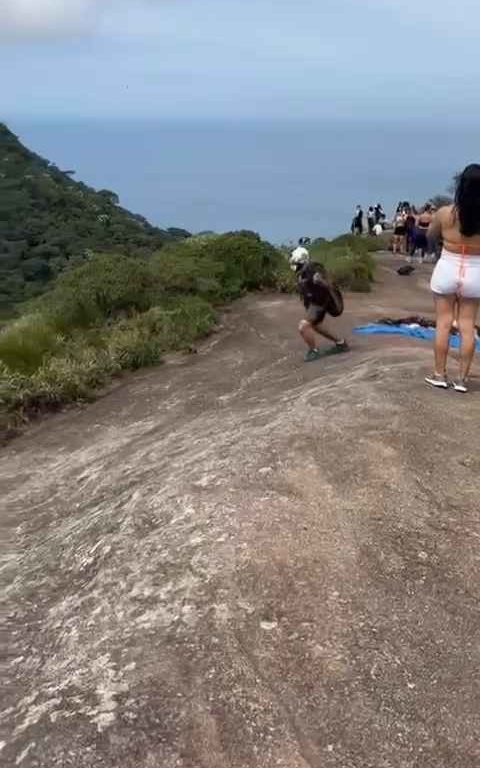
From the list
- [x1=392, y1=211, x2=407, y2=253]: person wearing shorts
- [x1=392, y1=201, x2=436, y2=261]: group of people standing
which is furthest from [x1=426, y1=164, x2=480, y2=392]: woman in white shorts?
[x1=392, y1=211, x2=407, y2=253]: person wearing shorts

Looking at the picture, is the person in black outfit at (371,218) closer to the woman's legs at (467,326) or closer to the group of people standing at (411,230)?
the group of people standing at (411,230)

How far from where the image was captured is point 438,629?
4.30m

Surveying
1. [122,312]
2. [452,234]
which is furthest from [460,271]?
[122,312]

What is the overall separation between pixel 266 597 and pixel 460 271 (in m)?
3.45

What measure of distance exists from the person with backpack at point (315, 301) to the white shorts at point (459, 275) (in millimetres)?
3119

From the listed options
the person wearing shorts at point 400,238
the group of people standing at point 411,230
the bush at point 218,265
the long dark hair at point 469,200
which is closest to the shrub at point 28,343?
the bush at point 218,265

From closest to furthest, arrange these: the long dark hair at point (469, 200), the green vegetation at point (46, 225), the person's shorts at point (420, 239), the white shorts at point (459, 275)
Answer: the long dark hair at point (469, 200) → the white shorts at point (459, 275) → the person's shorts at point (420, 239) → the green vegetation at point (46, 225)

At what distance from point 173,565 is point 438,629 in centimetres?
129

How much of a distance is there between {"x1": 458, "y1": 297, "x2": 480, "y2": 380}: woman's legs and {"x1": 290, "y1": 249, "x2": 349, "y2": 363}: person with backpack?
309 centimetres

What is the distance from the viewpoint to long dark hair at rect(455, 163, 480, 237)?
6613 millimetres

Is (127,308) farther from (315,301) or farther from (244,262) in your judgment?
(315,301)

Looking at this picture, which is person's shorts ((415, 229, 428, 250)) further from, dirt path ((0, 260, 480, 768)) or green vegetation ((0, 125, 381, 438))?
dirt path ((0, 260, 480, 768))

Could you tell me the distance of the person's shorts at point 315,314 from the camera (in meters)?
10.4

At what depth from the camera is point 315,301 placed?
10.3 metres
